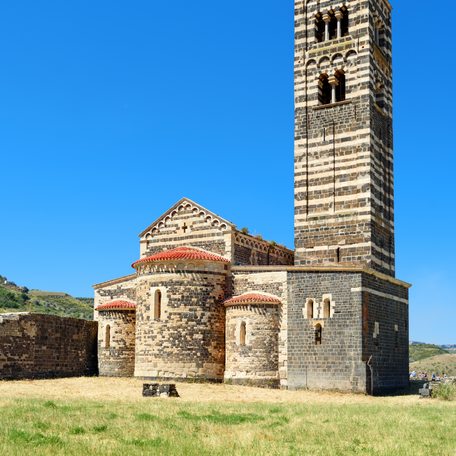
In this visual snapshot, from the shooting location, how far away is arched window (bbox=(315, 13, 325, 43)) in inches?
1331

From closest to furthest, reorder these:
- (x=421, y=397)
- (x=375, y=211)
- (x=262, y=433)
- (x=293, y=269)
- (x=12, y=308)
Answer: (x=262, y=433) → (x=421, y=397) → (x=293, y=269) → (x=375, y=211) → (x=12, y=308)

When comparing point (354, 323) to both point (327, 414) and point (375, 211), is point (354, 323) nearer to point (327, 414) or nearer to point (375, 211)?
point (375, 211)

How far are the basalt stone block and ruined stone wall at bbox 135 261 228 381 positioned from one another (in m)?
5.09

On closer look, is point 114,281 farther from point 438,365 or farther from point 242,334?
point 438,365

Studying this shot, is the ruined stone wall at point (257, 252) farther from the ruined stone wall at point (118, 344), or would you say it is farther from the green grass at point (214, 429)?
the green grass at point (214, 429)

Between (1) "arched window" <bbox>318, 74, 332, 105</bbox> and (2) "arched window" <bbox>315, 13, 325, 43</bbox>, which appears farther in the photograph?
(2) "arched window" <bbox>315, 13, 325, 43</bbox>

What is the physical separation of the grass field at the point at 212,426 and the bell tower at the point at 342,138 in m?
9.20

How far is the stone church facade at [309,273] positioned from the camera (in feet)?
91.5

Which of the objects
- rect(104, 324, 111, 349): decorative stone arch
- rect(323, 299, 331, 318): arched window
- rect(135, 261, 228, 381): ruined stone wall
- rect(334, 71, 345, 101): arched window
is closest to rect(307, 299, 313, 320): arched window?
rect(323, 299, 331, 318): arched window

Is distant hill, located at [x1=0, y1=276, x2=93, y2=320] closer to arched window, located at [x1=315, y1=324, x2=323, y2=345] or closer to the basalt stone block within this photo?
arched window, located at [x1=315, y1=324, x2=323, y2=345]

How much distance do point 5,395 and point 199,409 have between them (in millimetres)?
7178

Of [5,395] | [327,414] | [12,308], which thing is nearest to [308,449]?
[327,414]

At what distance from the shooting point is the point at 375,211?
103 ft

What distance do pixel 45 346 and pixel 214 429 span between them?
17098mm
